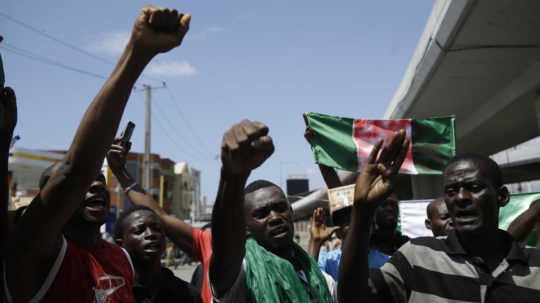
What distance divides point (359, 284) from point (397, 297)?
0.25 meters

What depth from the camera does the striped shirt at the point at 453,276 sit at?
1918mm

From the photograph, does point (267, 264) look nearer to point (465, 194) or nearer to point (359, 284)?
point (359, 284)

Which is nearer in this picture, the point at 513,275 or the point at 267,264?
the point at 513,275

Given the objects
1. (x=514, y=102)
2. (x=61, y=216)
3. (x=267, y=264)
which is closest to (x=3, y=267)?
(x=61, y=216)

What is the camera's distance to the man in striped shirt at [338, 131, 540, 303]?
191 centimetres

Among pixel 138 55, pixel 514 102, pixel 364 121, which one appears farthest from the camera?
pixel 514 102

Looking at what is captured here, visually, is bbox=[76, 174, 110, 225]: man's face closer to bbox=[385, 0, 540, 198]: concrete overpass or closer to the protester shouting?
the protester shouting

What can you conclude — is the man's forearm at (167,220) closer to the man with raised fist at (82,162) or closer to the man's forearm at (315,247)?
the man's forearm at (315,247)

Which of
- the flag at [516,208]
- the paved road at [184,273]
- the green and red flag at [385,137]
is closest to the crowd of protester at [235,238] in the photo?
the flag at [516,208]

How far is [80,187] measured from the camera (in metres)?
1.50

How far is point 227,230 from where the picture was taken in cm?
169

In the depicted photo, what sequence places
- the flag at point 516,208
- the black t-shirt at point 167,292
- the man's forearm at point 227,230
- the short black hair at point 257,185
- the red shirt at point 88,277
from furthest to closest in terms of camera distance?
1. the flag at point 516,208
2. the black t-shirt at point 167,292
3. the short black hair at point 257,185
4. the red shirt at point 88,277
5. the man's forearm at point 227,230

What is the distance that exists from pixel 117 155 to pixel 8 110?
1487mm

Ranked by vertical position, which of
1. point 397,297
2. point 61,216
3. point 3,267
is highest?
point 61,216
